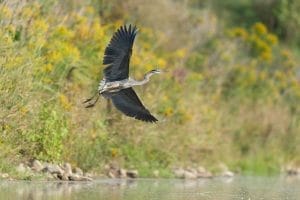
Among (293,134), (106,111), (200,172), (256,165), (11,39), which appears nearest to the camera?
(11,39)

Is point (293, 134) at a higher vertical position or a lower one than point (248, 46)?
lower

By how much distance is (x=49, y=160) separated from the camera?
1587cm

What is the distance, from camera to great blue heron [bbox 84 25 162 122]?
49.1 ft

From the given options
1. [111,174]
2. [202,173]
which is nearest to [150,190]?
[111,174]

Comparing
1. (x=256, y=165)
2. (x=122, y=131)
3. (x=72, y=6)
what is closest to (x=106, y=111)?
(x=122, y=131)

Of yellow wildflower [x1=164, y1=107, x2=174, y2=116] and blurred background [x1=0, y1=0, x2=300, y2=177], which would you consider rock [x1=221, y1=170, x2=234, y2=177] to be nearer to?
blurred background [x1=0, y1=0, x2=300, y2=177]

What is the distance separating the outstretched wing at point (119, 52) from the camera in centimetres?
1495

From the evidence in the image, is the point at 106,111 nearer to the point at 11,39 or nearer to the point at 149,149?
the point at 149,149

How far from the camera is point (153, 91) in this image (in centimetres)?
1928

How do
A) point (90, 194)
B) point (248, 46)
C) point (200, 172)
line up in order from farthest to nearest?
point (248, 46) → point (200, 172) → point (90, 194)

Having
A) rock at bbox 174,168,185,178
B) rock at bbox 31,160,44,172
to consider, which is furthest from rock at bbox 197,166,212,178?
rock at bbox 31,160,44,172

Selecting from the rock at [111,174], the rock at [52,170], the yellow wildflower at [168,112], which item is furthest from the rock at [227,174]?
the rock at [52,170]

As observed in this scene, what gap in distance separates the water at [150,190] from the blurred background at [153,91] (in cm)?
76

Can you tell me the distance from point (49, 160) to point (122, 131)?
2433 millimetres
